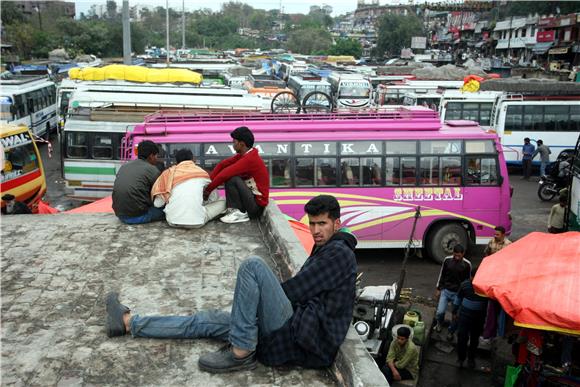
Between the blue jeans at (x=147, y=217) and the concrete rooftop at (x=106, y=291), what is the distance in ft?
0.26

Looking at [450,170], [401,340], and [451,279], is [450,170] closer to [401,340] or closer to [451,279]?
[451,279]

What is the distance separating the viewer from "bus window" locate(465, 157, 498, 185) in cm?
1103

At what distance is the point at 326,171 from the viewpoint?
11.1 metres

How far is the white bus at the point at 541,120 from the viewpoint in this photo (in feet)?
62.7

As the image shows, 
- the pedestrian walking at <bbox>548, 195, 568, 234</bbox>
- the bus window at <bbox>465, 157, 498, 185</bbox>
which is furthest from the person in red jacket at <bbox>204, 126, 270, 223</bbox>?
the pedestrian walking at <bbox>548, 195, 568, 234</bbox>

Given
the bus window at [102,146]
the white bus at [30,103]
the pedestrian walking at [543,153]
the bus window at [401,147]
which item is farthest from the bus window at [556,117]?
the white bus at [30,103]

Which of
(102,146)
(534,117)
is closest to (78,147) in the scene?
(102,146)

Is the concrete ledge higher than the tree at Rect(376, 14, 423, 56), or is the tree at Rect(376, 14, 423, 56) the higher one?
the tree at Rect(376, 14, 423, 56)

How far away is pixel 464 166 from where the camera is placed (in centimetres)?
1105

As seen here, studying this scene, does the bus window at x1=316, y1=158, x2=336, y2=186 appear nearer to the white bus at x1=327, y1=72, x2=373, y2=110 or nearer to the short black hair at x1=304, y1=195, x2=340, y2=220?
the short black hair at x1=304, y1=195, x2=340, y2=220

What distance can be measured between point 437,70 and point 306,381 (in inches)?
1208

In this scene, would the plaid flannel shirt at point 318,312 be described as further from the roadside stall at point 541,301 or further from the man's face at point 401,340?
the man's face at point 401,340

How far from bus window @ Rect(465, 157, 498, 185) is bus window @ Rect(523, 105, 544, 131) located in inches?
368

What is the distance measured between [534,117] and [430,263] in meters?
10.1
